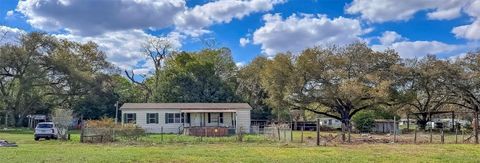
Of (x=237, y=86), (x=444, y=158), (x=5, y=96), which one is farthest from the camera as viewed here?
(x=237, y=86)

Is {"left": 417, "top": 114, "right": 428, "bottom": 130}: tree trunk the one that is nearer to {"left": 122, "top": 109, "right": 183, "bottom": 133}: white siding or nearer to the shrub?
the shrub

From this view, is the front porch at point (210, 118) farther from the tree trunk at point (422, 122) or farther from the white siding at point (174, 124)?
the tree trunk at point (422, 122)

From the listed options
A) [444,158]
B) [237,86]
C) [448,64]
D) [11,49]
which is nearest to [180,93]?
[237,86]

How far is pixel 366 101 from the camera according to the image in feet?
186

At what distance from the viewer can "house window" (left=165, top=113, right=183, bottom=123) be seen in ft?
159

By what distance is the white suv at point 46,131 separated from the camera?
33594 mm

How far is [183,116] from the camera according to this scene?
49.0 meters

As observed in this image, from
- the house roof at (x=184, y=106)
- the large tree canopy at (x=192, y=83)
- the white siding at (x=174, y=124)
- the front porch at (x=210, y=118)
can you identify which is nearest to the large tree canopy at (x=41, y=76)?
the large tree canopy at (x=192, y=83)

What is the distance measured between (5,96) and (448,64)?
47.5m

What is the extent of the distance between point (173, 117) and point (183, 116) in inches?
36.9

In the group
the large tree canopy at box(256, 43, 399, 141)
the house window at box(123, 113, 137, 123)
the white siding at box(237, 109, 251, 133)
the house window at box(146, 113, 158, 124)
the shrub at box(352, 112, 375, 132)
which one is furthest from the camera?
the large tree canopy at box(256, 43, 399, 141)

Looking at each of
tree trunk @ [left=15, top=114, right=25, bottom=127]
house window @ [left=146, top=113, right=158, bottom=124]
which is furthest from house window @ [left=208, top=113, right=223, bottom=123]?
tree trunk @ [left=15, top=114, right=25, bottom=127]

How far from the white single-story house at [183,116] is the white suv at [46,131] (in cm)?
1208

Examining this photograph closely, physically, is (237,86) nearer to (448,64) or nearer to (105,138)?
(448,64)
